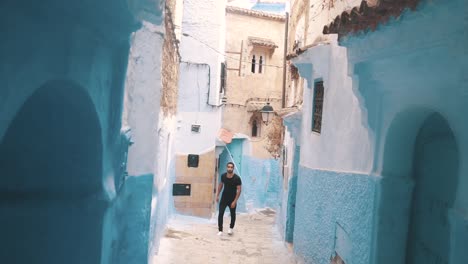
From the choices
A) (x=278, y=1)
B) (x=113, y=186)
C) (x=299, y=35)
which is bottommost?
(x=113, y=186)

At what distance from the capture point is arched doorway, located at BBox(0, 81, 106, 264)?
2.90 meters

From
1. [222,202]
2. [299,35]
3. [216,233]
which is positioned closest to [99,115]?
[222,202]

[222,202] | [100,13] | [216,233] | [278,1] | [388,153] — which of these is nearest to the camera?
[100,13]

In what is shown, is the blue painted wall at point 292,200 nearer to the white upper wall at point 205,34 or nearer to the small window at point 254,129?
the white upper wall at point 205,34

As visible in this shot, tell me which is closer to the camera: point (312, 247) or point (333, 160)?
point (333, 160)

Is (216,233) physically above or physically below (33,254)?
below

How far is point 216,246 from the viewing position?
7.96 m

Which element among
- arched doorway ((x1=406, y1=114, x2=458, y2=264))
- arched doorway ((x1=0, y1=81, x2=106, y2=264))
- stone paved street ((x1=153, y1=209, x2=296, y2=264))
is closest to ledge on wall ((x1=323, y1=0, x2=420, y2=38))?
arched doorway ((x1=406, y1=114, x2=458, y2=264))

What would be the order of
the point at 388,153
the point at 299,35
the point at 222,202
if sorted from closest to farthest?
the point at 388,153 < the point at 222,202 < the point at 299,35

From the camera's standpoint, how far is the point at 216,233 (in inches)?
360

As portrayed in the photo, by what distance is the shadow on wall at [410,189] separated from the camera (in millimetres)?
3561

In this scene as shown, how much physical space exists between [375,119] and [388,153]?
0.40 meters

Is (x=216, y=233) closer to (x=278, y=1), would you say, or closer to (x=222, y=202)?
(x=222, y=202)

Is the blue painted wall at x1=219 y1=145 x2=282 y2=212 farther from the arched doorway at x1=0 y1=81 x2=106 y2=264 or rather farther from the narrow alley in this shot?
the arched doorway at x1=0 y1=81 x2=106 y2=264
